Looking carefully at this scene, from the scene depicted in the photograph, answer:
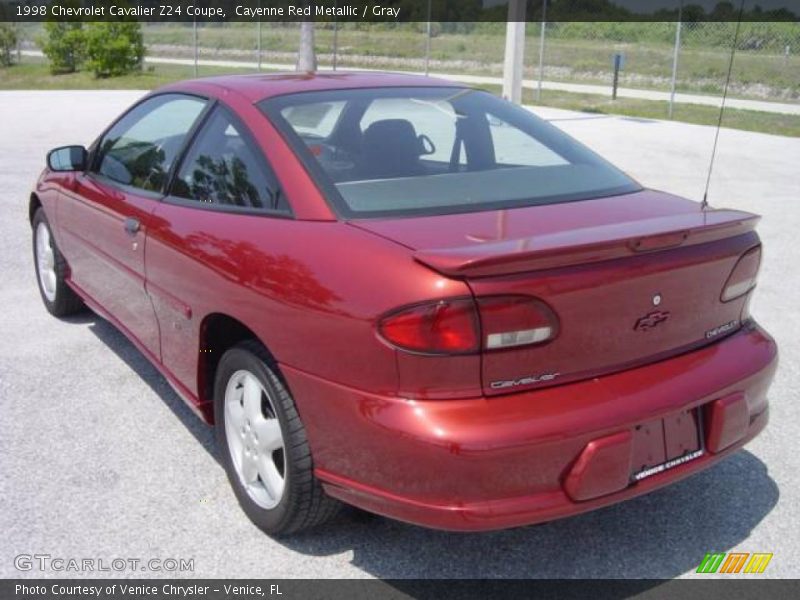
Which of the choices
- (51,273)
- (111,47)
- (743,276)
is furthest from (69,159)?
(111,47)

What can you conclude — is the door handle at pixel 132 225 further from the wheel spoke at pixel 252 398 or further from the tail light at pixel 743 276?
the tail light at pixel 743 276

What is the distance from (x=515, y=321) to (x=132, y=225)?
79.7 inches

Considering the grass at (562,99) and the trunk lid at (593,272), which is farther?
the grass at (562,99)

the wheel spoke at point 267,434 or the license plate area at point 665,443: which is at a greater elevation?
the license plate area at point 665,443

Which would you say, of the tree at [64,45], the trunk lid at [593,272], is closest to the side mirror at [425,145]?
the trunk lid at [593,272]

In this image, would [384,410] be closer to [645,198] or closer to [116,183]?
[645,198]

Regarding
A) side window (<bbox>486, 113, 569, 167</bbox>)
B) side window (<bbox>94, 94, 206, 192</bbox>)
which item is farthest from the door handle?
side window (<bbox>486, 113, 569, 167</bbox>)

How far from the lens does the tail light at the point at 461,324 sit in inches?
95.4

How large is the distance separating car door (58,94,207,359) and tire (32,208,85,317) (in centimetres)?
34

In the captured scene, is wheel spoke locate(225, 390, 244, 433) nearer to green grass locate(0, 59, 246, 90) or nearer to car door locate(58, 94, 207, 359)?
car door locate(58, 94, 207, 359)

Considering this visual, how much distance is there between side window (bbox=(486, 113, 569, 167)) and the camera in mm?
3609

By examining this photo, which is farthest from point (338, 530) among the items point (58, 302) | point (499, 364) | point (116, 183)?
point (58, 302)

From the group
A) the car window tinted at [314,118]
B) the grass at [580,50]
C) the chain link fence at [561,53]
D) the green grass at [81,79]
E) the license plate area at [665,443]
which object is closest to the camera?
the license plate area at [665,443]

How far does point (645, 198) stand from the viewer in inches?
132
